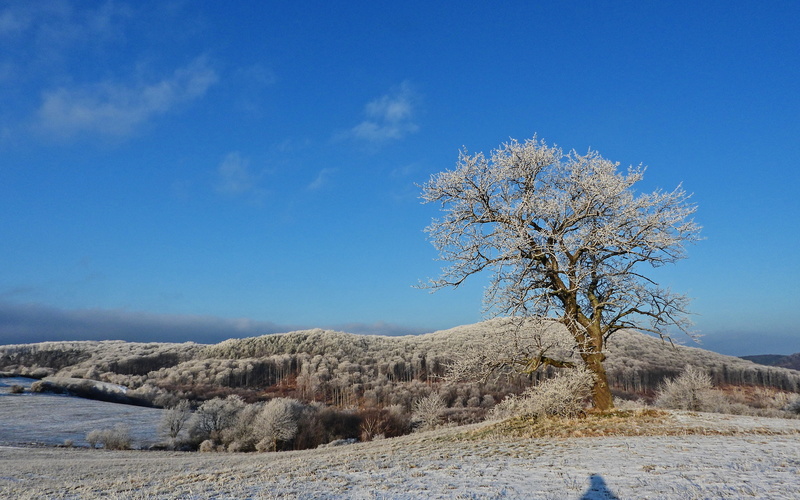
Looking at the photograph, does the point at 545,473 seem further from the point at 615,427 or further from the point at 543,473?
the point at 615,427

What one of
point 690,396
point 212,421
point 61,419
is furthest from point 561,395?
A: point 61,419

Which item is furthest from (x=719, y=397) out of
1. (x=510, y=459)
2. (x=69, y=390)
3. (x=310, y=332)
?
(x=310, y=332)

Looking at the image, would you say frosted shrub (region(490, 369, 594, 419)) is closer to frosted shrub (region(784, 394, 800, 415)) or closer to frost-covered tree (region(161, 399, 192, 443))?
frosted shrub (region(784, 394, 800, 415))

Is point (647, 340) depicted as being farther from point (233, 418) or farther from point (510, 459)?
point (510, 459)

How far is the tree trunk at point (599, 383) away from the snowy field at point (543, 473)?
8.10ft

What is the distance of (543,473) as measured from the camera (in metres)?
9.66

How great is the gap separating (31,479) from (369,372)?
113 metres

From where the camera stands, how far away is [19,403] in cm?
6206

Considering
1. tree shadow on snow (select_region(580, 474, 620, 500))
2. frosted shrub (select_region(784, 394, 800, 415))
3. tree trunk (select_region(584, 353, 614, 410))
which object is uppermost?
tree trunk (select_region(584, 353, 614, 410))

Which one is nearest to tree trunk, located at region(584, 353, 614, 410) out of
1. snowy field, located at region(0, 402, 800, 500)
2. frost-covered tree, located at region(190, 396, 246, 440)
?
snowy field, located at region(0, 402, 800, 500)

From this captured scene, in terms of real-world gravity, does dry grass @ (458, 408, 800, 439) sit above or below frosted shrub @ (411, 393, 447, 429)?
above

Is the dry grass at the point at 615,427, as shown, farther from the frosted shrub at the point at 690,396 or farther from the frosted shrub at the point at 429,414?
the frosted shrub at the point at 429,414

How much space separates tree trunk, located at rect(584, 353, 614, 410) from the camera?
16.6 meters

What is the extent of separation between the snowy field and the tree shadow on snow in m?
0.02
